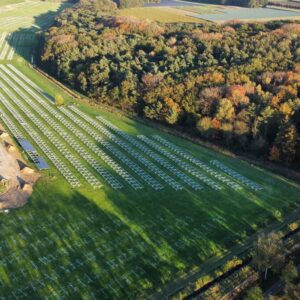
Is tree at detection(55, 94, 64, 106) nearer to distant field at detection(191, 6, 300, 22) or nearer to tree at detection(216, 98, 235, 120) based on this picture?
tree at detection(216, 98, 235, 120)

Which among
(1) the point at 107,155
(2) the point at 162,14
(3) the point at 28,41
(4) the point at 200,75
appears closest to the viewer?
(1) the point at 107,155

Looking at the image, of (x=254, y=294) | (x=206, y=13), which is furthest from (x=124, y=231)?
(x=206, y=13)

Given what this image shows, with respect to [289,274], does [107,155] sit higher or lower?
lower

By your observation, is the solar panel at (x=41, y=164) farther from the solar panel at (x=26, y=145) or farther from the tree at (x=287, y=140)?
the tree at (x=287, y=140)

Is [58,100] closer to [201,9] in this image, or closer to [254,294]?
[254,294]

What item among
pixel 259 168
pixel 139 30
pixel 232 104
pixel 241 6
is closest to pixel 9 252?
pixel 259 168

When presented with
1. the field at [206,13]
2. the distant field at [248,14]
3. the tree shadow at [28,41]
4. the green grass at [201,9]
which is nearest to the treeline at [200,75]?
the tree shadow at [28,41]
